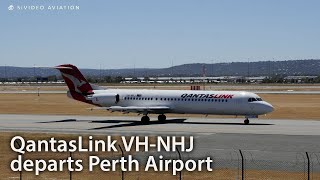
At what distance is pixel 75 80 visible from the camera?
2329 inches

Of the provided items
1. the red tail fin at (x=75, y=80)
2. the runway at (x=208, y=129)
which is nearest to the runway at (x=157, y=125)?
the runway at (x=208, y=129)

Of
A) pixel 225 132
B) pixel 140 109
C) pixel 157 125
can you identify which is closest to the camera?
pixel 225 132

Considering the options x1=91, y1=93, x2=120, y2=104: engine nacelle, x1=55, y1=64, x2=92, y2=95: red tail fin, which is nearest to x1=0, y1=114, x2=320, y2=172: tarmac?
x1=91, y1=93, x2=120, y2=104: engine nacelle

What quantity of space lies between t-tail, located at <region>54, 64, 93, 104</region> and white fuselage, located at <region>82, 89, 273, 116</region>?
0.95m

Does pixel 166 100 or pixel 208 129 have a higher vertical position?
pixel 166 100

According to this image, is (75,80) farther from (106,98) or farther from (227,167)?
(227,167)

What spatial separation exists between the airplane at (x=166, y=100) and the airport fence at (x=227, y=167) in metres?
17.6

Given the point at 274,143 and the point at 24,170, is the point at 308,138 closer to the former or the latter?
the point at 274,143

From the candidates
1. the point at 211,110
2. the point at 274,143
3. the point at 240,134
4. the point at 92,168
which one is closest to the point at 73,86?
the point at 211,110

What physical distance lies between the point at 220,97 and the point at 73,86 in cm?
1562

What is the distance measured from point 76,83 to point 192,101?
12.7 meters

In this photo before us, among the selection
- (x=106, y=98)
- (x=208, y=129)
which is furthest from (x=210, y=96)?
(x=106, y=98)

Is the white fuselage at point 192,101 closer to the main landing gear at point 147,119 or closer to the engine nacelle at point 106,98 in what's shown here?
the engine nacelle at point 106,98

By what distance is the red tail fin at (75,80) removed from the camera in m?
59.0
